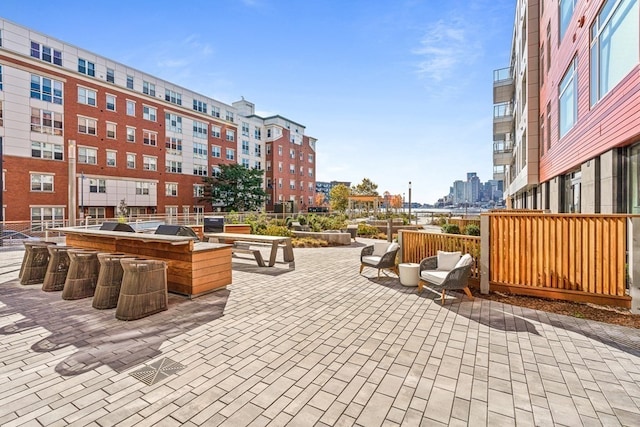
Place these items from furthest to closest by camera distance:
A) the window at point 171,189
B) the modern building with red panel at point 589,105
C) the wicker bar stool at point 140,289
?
the window at point 171,189 < the modern building with red panel at point 589,105 < the wicker bar stool at point 140,289

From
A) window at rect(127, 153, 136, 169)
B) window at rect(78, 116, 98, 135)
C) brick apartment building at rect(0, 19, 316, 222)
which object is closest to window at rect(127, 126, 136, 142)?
brick apartment building at rect(0, 19, 316, 222)

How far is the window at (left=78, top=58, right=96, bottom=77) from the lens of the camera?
26625mm

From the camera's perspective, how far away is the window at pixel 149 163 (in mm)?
31634

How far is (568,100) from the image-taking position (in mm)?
11266

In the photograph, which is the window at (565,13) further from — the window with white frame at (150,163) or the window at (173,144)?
the window at (173,144)

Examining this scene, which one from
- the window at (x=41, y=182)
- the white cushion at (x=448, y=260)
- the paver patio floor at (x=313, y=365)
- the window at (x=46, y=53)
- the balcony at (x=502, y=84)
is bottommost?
the paver patio floor at (x=313, y=365)

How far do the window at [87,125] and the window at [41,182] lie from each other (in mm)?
4920

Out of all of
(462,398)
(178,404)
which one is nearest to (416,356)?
(462,398)

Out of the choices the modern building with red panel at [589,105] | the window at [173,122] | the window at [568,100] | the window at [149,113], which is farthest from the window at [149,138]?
the window at [568,100]

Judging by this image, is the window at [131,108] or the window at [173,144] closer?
the window at [131,108]

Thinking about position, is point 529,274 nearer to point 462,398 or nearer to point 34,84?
point 462,398

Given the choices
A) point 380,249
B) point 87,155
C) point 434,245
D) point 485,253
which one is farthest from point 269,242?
point 87,155

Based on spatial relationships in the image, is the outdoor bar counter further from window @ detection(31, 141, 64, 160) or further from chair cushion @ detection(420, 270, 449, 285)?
window @ detection(31, 141, 64, 160)

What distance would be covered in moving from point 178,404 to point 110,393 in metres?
0.75
